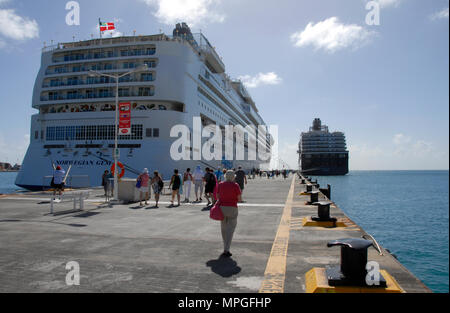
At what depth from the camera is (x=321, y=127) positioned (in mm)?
127125

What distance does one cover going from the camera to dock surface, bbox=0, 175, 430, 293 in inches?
177

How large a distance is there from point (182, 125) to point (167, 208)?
24.0 metres

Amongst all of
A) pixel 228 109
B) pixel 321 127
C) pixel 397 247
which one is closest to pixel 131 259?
pixel 397 247

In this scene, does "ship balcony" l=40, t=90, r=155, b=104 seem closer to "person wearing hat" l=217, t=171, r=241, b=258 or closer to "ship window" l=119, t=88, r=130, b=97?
"ship window" l=119, t=88, r=130, b=97

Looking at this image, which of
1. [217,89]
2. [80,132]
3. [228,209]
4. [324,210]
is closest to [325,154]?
[217,89]

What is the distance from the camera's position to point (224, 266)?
536 cm

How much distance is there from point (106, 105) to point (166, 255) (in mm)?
35590

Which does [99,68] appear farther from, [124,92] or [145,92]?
[145,92]

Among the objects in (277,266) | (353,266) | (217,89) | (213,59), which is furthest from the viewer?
(217,89)

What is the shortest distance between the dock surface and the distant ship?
111 metres

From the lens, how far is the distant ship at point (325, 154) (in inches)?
4579

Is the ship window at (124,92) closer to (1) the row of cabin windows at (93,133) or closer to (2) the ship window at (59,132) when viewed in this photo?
(1) the row of cabin windows at (93,133)

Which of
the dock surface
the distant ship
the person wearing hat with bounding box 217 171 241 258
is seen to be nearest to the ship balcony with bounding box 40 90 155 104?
the dock surface
